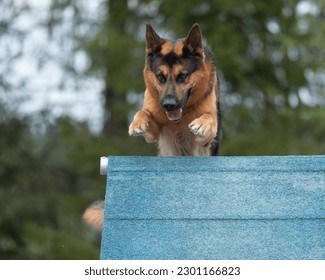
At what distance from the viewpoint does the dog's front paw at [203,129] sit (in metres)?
5.41

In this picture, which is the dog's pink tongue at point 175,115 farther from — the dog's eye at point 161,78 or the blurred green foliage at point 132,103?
the blurred green foliage at point 132,103

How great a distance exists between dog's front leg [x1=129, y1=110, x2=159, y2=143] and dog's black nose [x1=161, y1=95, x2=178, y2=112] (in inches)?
9.0

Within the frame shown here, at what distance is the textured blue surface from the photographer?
192 inches

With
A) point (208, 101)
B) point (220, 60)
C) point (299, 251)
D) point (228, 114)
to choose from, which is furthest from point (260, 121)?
point (299, 251)

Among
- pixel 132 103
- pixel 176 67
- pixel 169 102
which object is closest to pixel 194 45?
pixel 176 67

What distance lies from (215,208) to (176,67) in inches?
47.5

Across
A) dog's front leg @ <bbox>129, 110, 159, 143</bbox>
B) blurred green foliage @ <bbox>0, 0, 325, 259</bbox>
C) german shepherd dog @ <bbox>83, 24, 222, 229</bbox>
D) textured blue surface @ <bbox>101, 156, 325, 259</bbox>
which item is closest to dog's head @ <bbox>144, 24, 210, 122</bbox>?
german shepherd dog @ <bbox>83, 24, 222, 229</bbox>

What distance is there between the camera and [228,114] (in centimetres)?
1470

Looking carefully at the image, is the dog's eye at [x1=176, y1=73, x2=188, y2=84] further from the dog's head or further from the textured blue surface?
the textured blue surface

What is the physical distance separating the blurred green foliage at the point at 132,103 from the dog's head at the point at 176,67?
7.75 metres

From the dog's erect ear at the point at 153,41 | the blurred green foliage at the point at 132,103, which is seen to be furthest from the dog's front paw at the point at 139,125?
the blurred green foliage at the point at 132,103

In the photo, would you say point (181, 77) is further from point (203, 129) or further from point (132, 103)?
point (132, 103)

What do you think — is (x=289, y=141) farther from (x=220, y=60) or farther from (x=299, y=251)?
(x=299, y=251)

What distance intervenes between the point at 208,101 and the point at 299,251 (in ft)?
4.87
